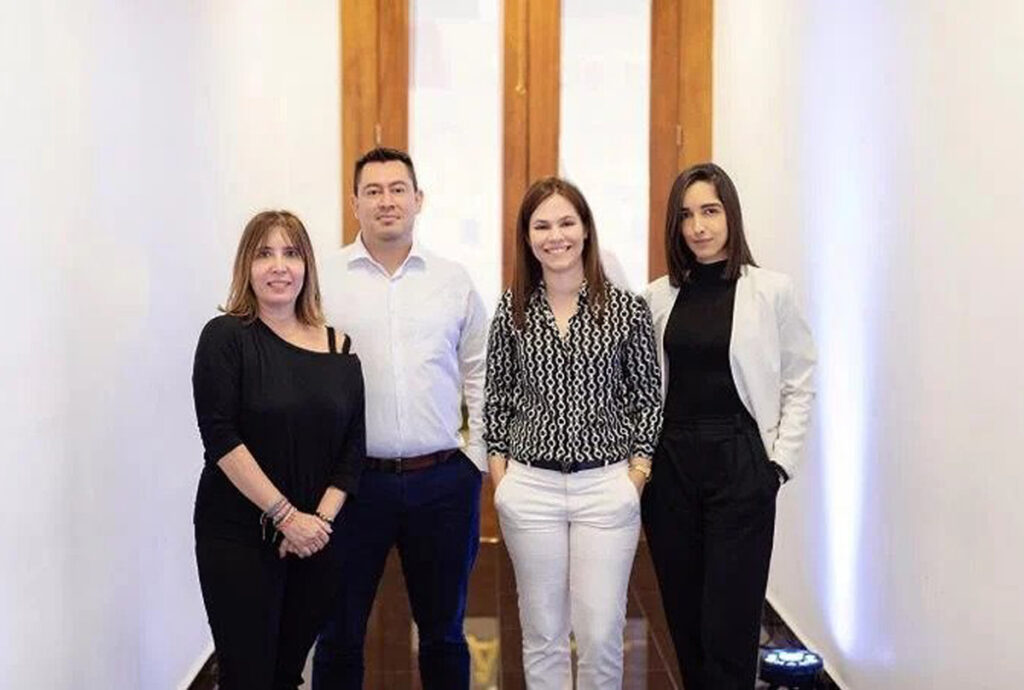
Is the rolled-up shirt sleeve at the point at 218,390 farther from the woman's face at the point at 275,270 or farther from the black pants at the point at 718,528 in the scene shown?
the black pants at the point at 718,528

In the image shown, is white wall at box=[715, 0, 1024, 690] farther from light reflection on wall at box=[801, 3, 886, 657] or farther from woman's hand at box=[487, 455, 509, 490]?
woman's hand at box=[487, 455, 509, 490]

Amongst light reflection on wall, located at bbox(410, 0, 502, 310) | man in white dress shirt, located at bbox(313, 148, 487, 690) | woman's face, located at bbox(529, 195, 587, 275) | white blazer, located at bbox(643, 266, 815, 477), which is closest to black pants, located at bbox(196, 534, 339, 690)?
man in white dress shirt, located at bbox(313, 148, 487, 690)

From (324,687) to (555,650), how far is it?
585mm

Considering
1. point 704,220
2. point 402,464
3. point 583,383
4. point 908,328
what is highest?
point 704,220

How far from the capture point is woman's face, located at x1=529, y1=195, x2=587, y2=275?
8.24ft

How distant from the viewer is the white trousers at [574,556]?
8.14 ft

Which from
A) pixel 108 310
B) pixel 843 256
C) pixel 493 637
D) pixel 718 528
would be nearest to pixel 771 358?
pixel 718 528

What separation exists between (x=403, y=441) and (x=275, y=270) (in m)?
0.53

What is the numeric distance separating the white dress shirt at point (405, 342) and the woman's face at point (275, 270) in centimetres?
31

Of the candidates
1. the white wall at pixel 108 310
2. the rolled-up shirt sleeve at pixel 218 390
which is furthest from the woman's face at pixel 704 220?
the white wall at pixel 108 310

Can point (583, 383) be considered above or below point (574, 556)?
above

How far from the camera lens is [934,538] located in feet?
8.20

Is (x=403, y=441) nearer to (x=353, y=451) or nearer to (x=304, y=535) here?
(x=353, y=451)

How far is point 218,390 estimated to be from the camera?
7.50 feet
